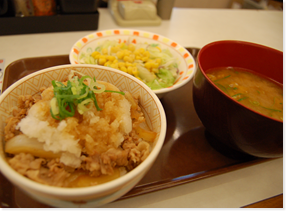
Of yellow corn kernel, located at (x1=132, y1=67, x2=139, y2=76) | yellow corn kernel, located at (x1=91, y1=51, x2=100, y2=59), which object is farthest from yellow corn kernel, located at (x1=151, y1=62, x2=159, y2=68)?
yellow corn kernel, located at (x1=91, y1=51, x2=100, y2=59)

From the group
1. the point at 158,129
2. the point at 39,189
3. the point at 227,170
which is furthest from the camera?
the point at 227,170

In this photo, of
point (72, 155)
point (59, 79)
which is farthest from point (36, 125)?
point (59, 79)

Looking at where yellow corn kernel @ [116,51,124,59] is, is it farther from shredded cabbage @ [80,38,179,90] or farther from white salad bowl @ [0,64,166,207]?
white salad bowl @ [0,64,166,207]

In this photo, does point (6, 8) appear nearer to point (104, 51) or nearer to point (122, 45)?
point (104, 51)

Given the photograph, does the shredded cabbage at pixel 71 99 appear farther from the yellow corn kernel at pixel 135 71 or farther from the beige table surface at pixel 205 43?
the yellow corn kernel at pixel 135 71

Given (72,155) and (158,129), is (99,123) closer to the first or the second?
(72,155)

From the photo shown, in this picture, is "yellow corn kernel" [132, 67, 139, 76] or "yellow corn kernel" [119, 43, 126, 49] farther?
"yellow corn kernel" [119, 43, 126, 49]
